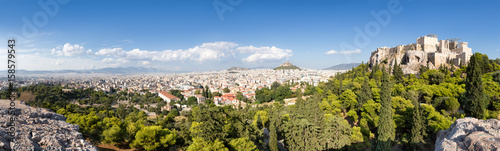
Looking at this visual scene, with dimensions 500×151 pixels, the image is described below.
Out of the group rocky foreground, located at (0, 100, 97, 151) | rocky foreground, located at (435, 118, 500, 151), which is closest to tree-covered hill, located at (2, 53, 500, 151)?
rocky foreground, located at (0, 100, 97, 151)

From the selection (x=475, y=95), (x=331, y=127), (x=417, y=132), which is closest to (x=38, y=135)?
(x=331, y=127)

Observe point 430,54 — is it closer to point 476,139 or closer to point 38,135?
point 476,139

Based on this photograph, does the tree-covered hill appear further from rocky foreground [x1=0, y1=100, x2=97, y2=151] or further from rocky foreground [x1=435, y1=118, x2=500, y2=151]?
rocky foreground [x1=435, y1=118, x2=500, y2=151]

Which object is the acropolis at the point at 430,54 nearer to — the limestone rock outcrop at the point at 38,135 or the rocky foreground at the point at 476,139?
the rocky foreground at the point at 476,139

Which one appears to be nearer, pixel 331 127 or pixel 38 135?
pixel 38 135

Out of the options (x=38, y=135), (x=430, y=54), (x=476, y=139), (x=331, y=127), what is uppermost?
(x=430, y=54)

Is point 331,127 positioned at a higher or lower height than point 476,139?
lower

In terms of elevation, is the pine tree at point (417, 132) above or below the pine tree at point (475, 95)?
below

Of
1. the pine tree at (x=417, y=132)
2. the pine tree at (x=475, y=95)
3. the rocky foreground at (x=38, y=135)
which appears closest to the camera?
the rocky foreground at (x=38, y=135)

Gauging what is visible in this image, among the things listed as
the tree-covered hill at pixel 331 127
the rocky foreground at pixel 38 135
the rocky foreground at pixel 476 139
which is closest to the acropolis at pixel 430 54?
the tree-covered hill at pixel 331 127
